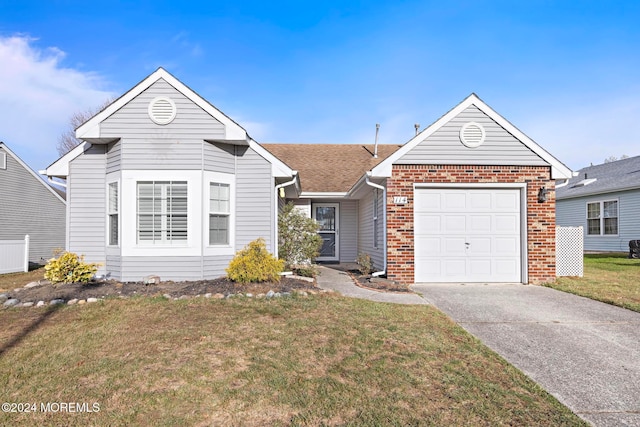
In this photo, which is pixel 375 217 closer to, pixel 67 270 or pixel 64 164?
pixel 67 270

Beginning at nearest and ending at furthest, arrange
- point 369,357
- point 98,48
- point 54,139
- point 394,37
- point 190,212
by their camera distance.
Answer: point 369,357
point 190,212
point 394,37
point 98,48
point 54,139

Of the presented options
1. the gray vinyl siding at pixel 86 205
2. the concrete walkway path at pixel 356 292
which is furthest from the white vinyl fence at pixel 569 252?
the gray vinyl siding at pixel 86 205

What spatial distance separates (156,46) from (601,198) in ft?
70.7

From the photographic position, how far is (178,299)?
284 inches

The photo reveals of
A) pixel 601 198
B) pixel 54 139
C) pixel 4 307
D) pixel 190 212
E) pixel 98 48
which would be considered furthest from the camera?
pixel 54 139

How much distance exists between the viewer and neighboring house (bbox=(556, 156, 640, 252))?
1819 centimetres

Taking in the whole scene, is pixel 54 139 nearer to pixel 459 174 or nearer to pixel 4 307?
pixel 4 307

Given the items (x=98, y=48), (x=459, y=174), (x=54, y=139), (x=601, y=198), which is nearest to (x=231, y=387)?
(x=459, y=174)

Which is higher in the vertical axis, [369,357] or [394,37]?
[394,37]

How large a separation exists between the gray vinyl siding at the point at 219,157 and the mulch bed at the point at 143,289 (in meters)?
2.70

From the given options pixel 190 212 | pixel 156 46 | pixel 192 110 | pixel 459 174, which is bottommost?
pixel 190 212

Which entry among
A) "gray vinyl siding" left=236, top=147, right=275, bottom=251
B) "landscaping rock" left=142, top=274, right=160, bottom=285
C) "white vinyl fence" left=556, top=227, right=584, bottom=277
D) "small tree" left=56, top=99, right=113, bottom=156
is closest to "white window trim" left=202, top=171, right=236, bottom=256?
"gray vinyl siding" left=236, top=147, right=275, bottom=251

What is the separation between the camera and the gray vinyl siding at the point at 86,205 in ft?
31.5

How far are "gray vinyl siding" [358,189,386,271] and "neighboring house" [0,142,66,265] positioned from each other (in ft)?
48.4
